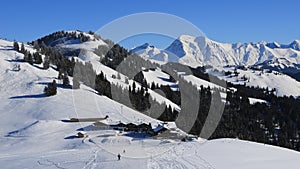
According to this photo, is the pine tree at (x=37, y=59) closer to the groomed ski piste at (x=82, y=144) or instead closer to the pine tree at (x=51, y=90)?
the groomed ski piste at (x=82, y=144)

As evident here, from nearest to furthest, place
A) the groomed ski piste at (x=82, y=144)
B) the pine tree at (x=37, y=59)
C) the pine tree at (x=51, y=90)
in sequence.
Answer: the groomed ski piste at (x=82, y=144), the pine tree at (x=51, y=90), the pine tree at (x=37, y=59)

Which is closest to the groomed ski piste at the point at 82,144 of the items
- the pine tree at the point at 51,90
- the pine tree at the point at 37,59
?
the pine tree at the point at 51,90

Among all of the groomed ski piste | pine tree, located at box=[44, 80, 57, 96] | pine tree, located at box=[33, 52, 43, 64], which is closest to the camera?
→ the groomed ski piste

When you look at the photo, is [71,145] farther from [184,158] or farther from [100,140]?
[184,158]

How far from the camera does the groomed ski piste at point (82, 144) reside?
1628 inches

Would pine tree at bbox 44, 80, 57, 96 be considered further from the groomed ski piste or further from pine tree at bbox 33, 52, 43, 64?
pine tree at bbox 33, 52, 43, 64

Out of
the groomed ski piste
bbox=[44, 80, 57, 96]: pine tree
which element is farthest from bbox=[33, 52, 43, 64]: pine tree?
bbox=[44, 80, 57, 96]: pine tree

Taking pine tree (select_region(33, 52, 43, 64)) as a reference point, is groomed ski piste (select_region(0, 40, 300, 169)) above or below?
below

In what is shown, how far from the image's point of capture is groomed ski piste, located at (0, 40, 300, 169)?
4134 centimetres

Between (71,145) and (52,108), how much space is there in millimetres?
33579

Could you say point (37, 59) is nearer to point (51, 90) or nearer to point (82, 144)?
point (51, 90)

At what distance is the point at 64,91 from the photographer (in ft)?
361

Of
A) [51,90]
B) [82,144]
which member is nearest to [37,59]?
[51,90]

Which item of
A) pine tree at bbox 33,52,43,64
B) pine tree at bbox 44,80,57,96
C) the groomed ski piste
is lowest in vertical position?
the groomed ski piste
